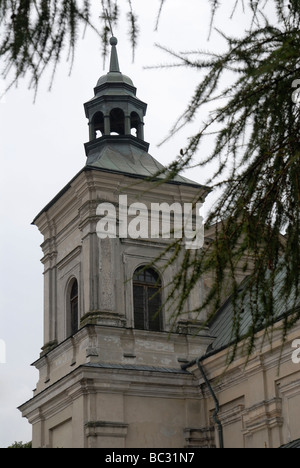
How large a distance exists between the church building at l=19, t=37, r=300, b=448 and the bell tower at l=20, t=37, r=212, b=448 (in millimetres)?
22

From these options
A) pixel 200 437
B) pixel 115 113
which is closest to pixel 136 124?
pixel 115 113

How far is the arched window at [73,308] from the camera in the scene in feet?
66.7

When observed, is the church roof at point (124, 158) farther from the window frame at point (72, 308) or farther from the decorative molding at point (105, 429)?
the decorative molding at point (105, 429)

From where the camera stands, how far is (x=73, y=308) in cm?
2056

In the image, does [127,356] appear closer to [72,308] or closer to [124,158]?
[72,308]

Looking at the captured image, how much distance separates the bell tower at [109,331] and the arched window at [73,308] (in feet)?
0.07

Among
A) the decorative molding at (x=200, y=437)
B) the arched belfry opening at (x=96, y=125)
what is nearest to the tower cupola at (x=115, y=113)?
the arched belfry opening at (x=96, y=125)

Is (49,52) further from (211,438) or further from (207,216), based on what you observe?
(211,438)

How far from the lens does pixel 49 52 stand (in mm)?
5043

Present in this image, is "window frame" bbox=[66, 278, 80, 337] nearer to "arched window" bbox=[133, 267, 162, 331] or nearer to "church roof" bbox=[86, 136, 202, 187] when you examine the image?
"arched window" bbox=[133, 267, 162, 331]

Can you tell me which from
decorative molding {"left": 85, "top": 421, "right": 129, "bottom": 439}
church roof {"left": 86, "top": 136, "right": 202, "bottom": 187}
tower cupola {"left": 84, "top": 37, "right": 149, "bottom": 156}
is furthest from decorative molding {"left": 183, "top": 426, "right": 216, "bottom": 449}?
tower cupola {"left": 84, "top": 37, "right": 149, "bottom": 156}

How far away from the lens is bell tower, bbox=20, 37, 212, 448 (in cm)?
1825
